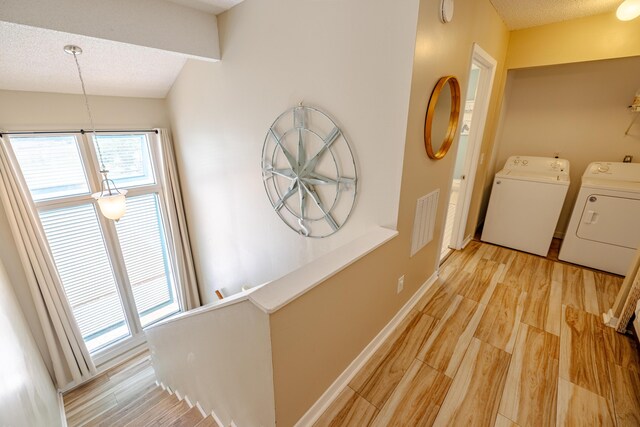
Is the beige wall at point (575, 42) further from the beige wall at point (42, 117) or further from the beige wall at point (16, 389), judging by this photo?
the beige wall at point (16, 389)

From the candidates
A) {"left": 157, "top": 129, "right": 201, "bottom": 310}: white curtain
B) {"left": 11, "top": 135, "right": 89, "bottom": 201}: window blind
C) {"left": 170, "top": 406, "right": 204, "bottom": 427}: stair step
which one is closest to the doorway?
{"left": 170, "top": 406, "right": 204, "bottom": 427}: stair step

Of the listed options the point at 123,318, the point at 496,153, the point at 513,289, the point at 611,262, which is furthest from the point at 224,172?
the point at 611,262

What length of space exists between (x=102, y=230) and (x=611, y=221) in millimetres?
5443

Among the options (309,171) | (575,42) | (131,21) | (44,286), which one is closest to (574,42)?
(575,42)

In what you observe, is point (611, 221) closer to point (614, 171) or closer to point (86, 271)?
point (614, 171)

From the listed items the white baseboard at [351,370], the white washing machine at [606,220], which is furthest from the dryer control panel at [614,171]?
the white baseboard at [351,370]

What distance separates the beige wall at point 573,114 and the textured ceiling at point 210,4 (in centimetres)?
312

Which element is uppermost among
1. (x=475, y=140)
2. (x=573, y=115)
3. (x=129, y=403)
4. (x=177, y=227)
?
(x=573, y=115)

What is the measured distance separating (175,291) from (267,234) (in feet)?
8.05

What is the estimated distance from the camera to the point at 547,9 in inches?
80.7

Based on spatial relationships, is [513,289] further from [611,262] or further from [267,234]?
[267,234]

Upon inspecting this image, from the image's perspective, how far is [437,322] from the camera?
1.92 metres

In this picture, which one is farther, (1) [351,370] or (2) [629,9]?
(2) [629,9]

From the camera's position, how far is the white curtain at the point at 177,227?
329cm
